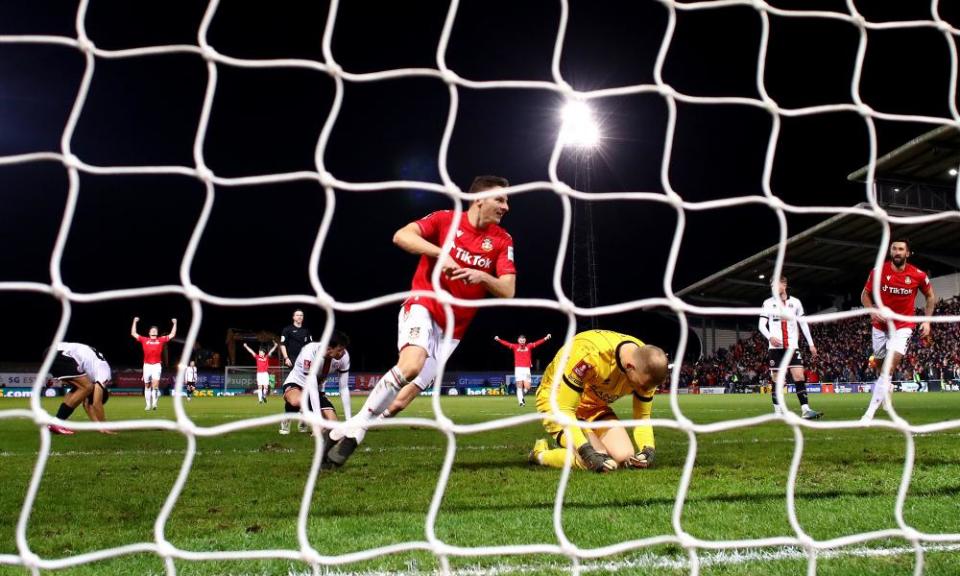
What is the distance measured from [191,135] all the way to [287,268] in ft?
32.7

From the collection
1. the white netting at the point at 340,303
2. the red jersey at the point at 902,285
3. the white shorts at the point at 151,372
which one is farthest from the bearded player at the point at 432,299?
the white shorts at the point at 151,372

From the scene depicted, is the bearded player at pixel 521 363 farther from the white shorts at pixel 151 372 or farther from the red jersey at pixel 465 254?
the red jersey at pixel 465 254

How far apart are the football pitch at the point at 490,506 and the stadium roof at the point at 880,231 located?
23.2 meters

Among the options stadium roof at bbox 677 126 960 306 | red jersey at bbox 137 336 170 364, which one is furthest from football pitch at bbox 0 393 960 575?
stadium roof at bbox 677 126 960 306

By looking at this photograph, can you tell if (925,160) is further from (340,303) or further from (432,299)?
(340,303)

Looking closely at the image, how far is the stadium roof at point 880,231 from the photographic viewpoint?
90.0 ft

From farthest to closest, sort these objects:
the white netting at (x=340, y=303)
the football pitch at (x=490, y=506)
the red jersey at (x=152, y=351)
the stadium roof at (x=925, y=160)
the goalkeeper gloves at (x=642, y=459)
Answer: the stadium roof at (x=925, y=160) → the red jersey at (x=152, y=351) → the goalkeeper gloves at (x=642, y=459) → the football pitch at (x=490, y=506) → the white netting at (x=340, y=303)

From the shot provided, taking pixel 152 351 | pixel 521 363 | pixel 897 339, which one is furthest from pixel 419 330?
pixel 521 363

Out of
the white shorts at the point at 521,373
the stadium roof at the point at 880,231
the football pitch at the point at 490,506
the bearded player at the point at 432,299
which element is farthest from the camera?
the stadium roof at the point at 880,231

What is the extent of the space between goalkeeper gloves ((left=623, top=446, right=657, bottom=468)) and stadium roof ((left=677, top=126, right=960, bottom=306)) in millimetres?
23208

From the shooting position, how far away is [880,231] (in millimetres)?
30859

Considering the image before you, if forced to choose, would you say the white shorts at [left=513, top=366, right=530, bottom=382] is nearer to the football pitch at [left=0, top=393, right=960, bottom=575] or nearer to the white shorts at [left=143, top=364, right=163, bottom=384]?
the white shorts at [left=143, top=364, right=163, bottom=384]

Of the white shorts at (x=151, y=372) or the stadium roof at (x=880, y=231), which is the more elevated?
the stadium roof at (x=880, y=231)

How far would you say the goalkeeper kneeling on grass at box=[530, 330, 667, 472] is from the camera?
4496 mm
